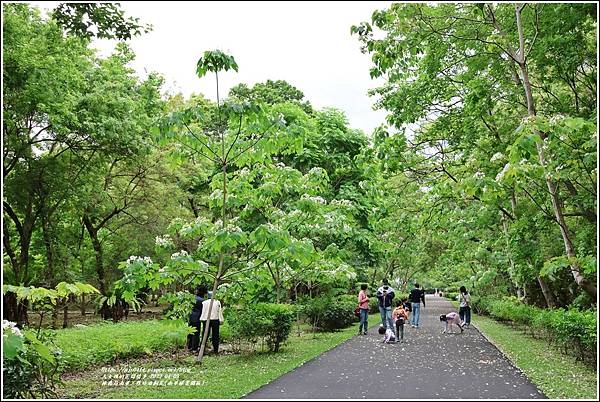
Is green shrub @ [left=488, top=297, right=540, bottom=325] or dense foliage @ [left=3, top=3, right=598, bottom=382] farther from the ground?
dense foliage @ [left=3, top=3, right=598, bottom=382]

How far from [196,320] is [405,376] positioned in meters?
5.35

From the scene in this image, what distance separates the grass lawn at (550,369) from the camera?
761cm

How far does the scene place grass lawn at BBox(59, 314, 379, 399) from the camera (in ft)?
25.0

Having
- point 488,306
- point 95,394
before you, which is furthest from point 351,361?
point 488,306

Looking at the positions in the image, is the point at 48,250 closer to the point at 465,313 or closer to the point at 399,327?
the point at 399,327

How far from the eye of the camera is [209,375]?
30.2 feet

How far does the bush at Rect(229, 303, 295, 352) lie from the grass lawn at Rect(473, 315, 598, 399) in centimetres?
489

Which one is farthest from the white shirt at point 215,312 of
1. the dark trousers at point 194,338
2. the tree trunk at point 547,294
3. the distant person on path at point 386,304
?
the tree trunk at point 547,294

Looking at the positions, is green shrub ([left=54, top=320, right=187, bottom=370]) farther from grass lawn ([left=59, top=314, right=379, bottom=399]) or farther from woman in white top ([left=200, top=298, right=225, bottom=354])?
woman in white top ([left=200, top=298, right=225, bottom=354])

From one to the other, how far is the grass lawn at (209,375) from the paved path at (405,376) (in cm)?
37

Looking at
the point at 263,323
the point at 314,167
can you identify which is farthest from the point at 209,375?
the point at 314,167

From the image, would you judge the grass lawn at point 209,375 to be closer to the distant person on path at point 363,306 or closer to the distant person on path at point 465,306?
the distant person on path at point 363,306

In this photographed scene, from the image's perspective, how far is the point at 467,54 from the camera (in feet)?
37.6

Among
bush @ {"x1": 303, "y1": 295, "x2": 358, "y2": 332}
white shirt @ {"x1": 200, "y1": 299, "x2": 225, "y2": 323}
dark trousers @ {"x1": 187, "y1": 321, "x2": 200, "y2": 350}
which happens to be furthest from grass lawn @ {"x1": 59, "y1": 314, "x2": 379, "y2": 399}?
bush @ {"x1": 303, "y1": 295, "x2": 358, "y2": 332}
